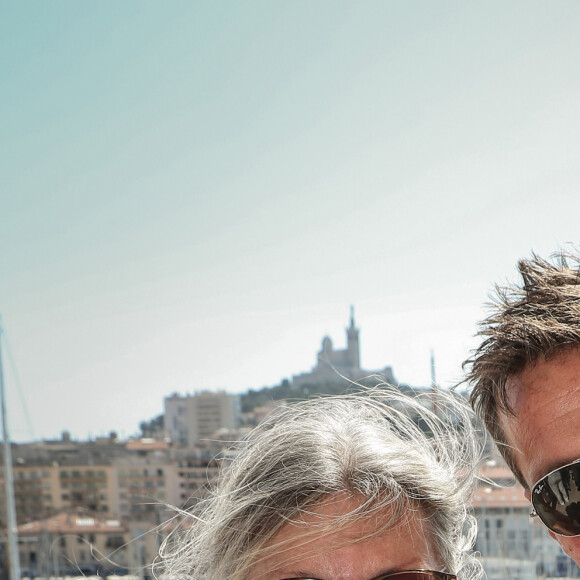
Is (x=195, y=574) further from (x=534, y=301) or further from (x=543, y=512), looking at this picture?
(x=534, y=301)

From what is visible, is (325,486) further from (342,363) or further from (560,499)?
(342,363)

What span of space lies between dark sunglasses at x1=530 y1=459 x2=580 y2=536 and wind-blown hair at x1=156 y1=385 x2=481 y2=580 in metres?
0.10

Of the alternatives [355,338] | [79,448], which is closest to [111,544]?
[79,448]

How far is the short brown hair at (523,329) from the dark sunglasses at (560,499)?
0.12 metres

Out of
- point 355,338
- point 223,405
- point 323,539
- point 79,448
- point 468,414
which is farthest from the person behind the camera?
point 355,338

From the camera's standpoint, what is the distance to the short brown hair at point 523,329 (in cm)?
91

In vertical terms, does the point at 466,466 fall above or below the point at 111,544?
above

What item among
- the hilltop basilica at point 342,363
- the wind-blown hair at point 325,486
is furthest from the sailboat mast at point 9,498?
the hilltop basilica at point 342,363

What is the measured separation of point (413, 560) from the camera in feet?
2.64

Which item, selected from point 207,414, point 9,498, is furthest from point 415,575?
point 207,414

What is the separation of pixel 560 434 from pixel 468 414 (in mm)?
279

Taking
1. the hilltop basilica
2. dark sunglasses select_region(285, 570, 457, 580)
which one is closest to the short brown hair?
dark sunglasses select_region(285, 570, 457, 580)

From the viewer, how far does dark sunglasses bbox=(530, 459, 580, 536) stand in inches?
32.2

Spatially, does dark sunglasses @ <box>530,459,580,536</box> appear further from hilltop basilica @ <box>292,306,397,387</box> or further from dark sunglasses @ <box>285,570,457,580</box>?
hilltop basilica @ <box>292,306,397,387</box>
